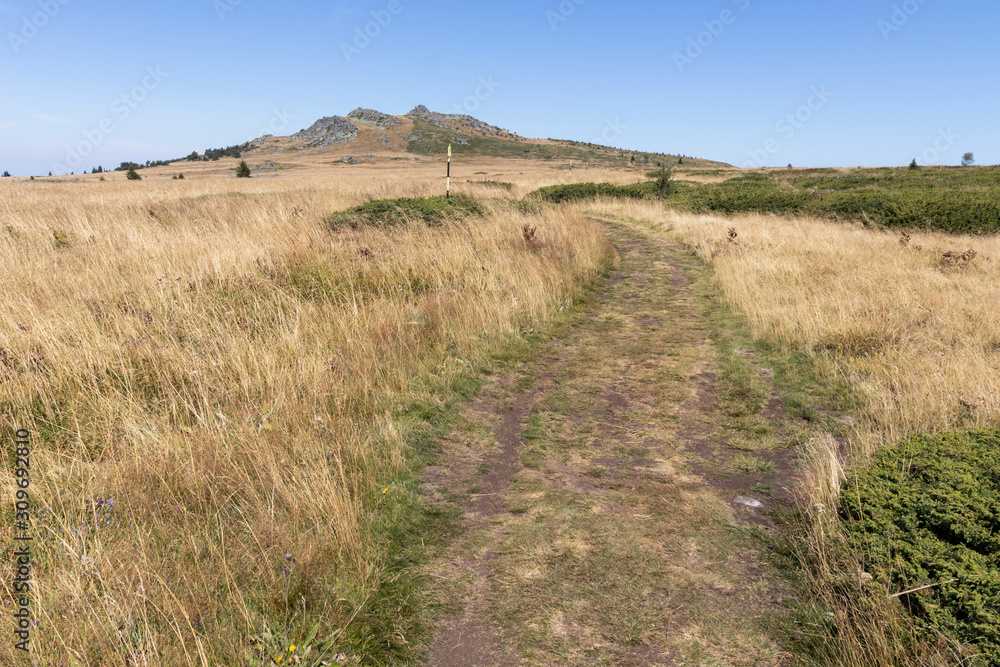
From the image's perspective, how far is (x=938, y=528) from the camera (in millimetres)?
2559

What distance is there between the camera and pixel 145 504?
2.85 m

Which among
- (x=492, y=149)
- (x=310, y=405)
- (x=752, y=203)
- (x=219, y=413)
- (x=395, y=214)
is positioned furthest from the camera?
(x=492, y=149)

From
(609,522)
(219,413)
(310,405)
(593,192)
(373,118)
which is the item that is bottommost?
(609,522)

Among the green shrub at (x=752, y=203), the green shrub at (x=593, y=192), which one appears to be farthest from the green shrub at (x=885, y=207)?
the green shrub at (x=593, y=192)

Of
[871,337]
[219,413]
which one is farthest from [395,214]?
[871,337]

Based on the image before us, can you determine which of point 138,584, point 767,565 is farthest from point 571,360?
point 138,584

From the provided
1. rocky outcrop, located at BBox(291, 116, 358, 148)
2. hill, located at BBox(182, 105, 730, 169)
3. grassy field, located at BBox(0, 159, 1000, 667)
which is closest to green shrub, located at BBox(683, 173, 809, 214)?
grassy field, located at BBox(0, 159, 1000, 667)

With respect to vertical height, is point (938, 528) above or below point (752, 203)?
below

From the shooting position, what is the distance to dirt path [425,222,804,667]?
2498 mm

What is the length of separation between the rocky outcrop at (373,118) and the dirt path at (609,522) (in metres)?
117

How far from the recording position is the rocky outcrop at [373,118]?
375 ft

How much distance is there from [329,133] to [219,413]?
113 m

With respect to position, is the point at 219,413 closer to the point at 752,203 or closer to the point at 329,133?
the point at 752,203

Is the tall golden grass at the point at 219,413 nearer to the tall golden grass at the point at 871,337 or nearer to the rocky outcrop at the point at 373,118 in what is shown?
the tall golden grass at the point at 871,337
